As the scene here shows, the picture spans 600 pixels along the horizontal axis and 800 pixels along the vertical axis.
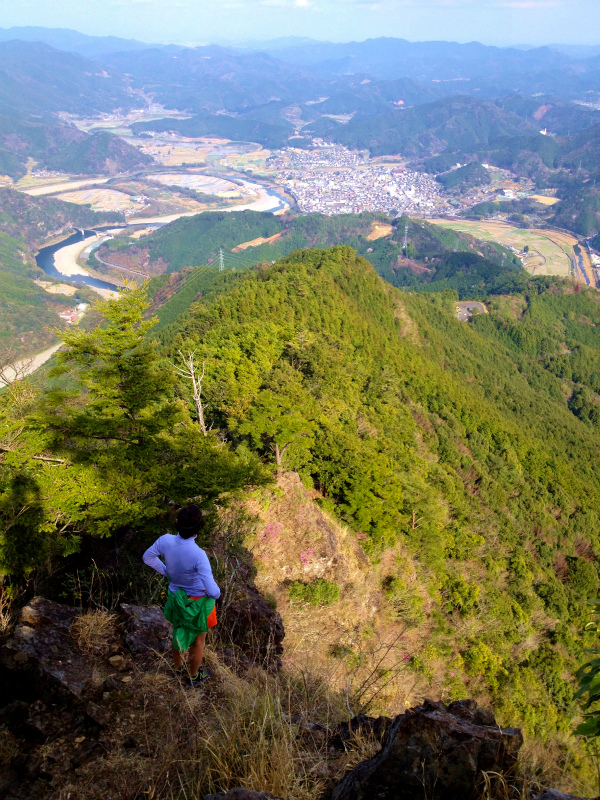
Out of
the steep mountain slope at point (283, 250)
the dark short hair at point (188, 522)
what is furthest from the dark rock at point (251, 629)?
the steep mountain slope at point (283, 250)

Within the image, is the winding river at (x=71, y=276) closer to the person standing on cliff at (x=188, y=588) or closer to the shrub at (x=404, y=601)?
the shrub at (x=404, y=601)

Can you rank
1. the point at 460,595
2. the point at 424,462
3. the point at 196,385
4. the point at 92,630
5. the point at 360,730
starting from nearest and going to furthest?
1. the point at 360,730
2. the point at 92,630
3. the point at 196,385
4. the point at 460,595
5. the point at 424,462

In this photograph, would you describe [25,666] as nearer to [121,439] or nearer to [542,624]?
[121,439]

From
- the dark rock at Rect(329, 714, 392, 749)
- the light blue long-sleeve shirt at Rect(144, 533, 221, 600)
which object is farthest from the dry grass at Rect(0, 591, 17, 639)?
the dark rock at Rect(329, 714, 392, 749)

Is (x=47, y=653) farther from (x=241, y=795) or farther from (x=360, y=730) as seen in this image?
(x=360, y=730)

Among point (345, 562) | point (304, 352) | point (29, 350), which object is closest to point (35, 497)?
point (345, 562)

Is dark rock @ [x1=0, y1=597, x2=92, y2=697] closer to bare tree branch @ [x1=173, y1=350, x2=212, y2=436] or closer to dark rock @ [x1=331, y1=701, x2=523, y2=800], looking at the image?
dark rock @ [x1=331, y1=701, x2=523, y2=800]

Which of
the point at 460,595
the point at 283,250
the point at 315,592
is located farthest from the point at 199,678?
the point at 283,250
